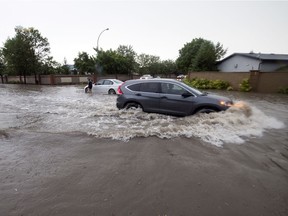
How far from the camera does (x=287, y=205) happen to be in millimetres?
2760

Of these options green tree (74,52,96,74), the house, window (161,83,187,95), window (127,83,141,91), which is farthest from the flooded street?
green tree (74,52,96,74)

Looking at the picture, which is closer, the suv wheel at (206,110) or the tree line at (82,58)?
Answer: the suv wheel at (206,110)

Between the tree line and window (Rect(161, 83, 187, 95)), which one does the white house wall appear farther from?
window (Rect(161, 83, 187, 95))

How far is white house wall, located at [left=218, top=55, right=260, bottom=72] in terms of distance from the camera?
27.7 metres

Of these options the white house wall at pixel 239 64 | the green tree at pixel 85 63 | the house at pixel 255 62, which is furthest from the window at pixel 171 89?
the green tree at pixel 85 63

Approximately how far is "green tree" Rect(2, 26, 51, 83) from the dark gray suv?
128 ft

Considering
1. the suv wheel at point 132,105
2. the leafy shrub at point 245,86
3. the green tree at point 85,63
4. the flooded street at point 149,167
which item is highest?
the green tree at point 85,63

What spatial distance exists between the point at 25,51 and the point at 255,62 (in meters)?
41.0

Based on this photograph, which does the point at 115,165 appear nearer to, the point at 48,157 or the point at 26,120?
the point at 48,157

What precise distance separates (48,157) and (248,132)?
5.61m

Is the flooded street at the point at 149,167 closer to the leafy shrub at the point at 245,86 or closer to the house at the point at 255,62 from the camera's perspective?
the leafy shrub at the point at 245,86

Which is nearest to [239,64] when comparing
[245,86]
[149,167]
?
[245,86]

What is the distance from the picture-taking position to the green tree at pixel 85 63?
3988cm

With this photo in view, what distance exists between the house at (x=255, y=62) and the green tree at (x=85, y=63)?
25988mm
